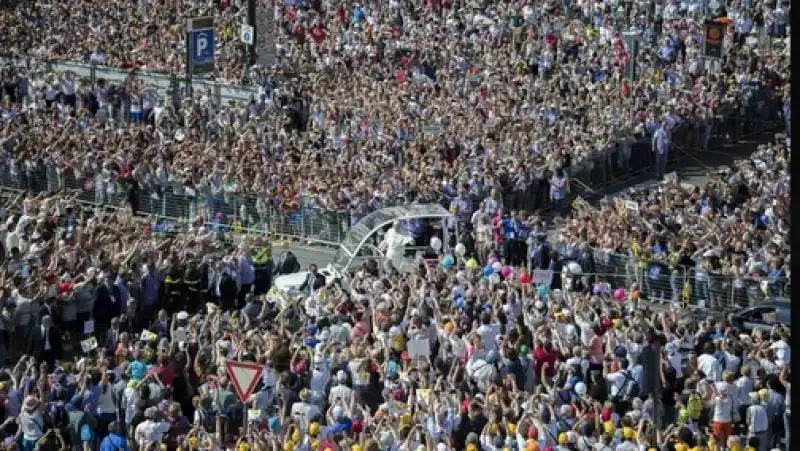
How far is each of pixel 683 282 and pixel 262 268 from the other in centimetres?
661

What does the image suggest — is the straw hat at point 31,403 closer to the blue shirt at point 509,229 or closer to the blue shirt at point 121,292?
the blue shirt at point 121,292

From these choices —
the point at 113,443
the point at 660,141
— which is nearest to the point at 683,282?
the point at 660,141

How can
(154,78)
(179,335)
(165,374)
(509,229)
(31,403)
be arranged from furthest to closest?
1. (154,78)
2. (509,229)
3. (179,335)
4. (165,374)
5. (31,403)

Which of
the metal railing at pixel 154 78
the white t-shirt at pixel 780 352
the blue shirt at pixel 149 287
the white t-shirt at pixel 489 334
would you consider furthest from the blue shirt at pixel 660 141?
the white t-shirt at pixel 780 352

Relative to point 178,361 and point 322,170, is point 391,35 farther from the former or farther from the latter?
point 178,361

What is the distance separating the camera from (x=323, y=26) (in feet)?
156

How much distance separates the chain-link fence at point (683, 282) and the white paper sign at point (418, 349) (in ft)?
19.7

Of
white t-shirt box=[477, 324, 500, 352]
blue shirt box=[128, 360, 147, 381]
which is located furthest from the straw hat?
white t-shirt box=[477, 324, 500, 352]

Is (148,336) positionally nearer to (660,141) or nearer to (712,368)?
(712,368)

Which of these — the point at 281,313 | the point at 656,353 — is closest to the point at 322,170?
the point at 281,313

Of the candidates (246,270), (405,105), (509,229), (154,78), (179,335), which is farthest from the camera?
→ (154,78)

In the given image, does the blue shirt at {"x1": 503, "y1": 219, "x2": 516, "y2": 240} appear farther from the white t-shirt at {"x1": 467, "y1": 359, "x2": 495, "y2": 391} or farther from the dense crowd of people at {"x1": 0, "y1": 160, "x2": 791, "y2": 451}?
the white t-shirt at {"x1": 467, "y1": 359, "x2": 495, "y2": 391}

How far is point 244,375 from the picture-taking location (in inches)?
801

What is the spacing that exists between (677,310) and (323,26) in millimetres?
23262
